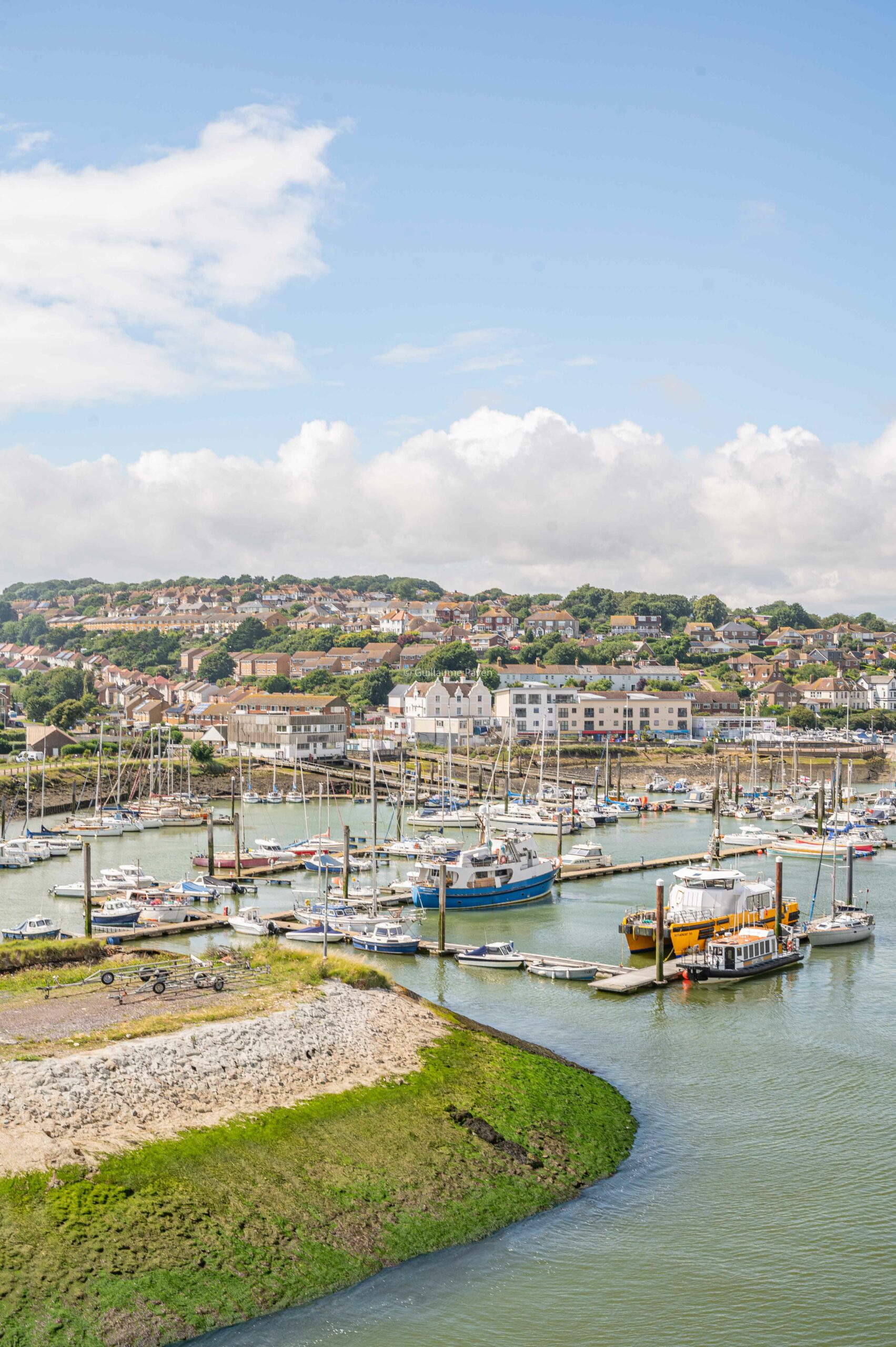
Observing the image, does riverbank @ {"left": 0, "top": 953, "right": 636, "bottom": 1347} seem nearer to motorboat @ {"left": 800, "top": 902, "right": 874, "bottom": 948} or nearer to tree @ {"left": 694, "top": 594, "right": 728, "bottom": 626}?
motorboat @ {"left": 800, "top": 902, "right": 874, "bottom": 948}

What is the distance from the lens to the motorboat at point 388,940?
32.5 m

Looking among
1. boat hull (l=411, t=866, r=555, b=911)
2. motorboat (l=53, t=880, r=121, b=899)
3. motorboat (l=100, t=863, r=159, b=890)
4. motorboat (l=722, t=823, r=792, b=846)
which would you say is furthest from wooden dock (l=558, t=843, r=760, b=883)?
motorboat (l=53, t=880, r=121, b=899)

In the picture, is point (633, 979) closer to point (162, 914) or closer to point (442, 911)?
point (442, 911)

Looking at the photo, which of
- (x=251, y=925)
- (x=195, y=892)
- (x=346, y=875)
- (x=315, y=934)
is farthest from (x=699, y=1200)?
(x=195, y=892)

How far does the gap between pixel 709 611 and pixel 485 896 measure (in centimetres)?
15902

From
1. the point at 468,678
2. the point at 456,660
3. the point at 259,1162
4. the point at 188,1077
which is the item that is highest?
the point at 456,660

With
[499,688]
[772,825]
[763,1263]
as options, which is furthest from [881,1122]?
[499,688]

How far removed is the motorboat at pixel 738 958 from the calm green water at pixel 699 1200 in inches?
19.2

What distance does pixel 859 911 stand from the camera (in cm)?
3747

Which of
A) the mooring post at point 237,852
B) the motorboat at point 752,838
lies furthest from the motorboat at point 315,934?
the motorboat at point 752,838

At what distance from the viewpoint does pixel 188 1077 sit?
1784 cm

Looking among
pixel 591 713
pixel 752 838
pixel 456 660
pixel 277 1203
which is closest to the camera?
pixel 277 1203

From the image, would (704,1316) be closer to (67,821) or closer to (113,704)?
(67,821)

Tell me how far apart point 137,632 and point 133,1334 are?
7370 inches
